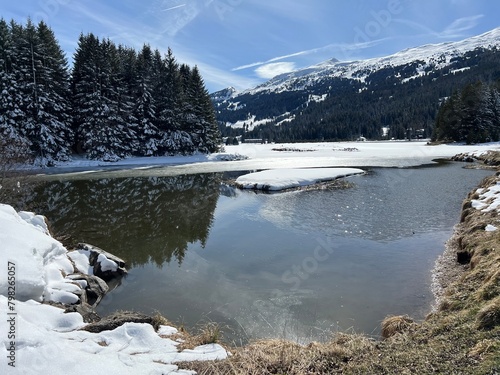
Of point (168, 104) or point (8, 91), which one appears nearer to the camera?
point (8, 91)

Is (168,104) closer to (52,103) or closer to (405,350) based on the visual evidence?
(52,103)

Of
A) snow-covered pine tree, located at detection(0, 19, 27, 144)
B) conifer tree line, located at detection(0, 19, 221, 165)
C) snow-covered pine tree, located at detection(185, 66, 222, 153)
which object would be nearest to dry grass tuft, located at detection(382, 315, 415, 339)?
conifer tree line, located at detection(0, 19, 221, 165)

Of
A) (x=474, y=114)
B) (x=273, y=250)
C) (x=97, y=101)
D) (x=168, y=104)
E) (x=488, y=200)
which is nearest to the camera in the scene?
(x=273, y=250)

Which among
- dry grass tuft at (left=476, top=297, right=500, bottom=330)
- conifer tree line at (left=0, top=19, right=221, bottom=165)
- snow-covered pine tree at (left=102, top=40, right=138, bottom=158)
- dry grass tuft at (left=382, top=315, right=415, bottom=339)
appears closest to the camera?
dry grass tuft at (left=476, top=297, right=500, bottom=330)

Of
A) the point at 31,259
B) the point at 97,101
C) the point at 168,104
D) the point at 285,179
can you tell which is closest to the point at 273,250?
the point at 31,259

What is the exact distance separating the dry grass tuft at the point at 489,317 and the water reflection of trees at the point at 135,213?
27.0ft

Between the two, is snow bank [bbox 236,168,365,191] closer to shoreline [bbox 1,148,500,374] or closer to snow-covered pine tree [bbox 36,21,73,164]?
shoreline [bbox 1,148,500,374]

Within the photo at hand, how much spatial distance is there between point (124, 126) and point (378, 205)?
38149mm

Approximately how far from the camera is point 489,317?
4242 mm

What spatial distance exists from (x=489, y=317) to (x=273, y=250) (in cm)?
724

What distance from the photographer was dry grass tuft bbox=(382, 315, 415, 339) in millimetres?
5602

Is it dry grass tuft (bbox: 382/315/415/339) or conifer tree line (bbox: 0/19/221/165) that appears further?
conifer tree line (bbox: 0/19/221/165)

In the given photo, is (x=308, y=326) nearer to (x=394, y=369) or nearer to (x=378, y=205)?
(x=394, y=369)

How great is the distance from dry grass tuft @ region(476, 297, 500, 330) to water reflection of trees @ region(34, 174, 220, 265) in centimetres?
824
